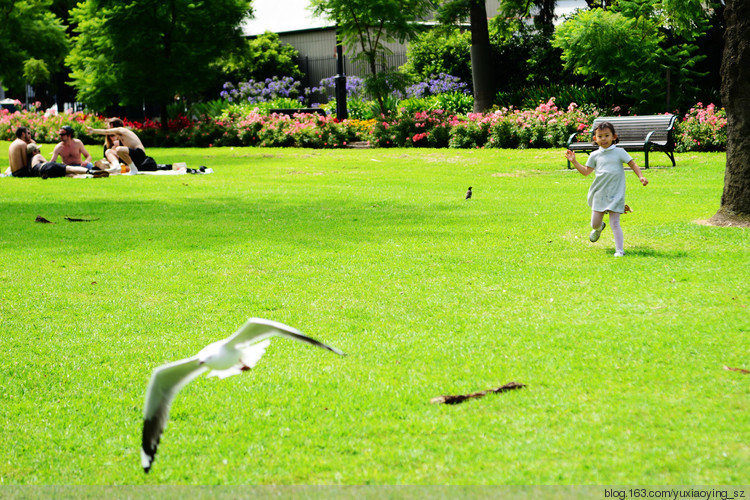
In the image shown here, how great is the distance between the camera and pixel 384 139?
25000 millimetres

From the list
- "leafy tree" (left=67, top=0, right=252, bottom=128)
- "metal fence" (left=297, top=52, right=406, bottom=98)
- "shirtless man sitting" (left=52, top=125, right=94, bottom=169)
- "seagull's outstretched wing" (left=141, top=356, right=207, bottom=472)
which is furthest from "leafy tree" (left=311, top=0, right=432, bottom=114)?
"seagull's outstretched wing" (left=141, top=356, right=207, bottom=472)

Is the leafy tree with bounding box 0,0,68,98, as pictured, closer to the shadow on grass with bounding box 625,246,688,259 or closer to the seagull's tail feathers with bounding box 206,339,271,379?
the shadow on grass with bounding box 625,246,688,259

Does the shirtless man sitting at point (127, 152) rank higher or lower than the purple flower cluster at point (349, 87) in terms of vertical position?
lower

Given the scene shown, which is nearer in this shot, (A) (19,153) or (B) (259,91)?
(A) (19,153)

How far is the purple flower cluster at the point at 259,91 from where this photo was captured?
115ft

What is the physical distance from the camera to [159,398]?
9.30ft

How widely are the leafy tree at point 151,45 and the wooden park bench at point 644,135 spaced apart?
16.7m

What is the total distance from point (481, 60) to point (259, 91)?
13720 millimetres

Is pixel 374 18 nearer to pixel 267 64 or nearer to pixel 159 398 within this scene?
pixel 267 64

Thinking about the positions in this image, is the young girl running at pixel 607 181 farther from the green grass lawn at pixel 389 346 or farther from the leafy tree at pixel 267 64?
the leafy tree at pixel 267 64

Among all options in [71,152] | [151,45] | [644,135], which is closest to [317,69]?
[151,45]

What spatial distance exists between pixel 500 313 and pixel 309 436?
2301 mm

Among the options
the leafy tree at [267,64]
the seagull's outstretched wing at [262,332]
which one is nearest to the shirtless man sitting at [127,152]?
the seagull's outstretched wing at [262,332]

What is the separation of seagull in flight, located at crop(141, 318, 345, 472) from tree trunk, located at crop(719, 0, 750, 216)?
7.30 meters
